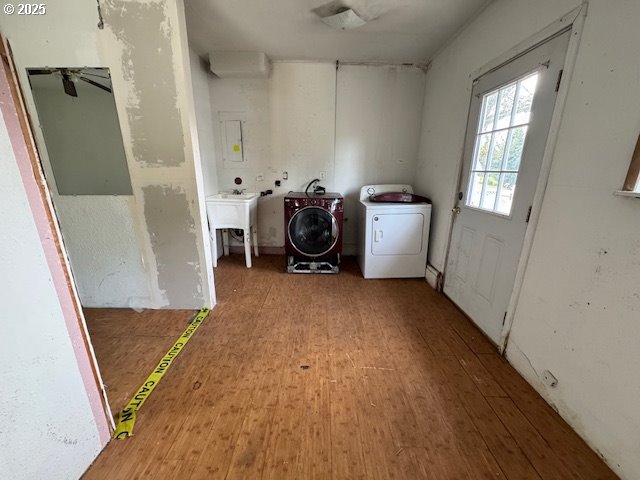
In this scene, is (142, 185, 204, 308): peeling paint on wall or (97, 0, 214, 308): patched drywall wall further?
(142, 185, 204, 308): peeling paint on wall

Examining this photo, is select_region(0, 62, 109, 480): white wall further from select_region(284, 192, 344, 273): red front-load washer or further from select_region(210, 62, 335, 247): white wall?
select_region(210, 62, 335, 247): white wall

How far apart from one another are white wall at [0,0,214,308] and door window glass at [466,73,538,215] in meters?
2.24

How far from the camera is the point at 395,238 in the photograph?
2.81 metres

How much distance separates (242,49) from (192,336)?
2886 mm

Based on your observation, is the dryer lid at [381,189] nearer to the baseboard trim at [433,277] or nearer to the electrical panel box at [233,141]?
the baseboard trim at [433,277]

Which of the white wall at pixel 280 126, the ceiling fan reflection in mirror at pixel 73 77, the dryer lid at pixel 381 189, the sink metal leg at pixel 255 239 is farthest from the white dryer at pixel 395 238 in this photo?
the ceiling fan reflection in mirror at pixel 73 77

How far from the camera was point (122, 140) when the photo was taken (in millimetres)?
1887

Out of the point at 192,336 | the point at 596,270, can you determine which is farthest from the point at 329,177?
the point at 596,270

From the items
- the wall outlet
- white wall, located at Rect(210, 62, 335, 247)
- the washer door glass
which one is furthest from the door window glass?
white wall, located at Rect(210, 62, 335, 247)

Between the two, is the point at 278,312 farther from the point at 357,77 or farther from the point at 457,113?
the point at 357,77

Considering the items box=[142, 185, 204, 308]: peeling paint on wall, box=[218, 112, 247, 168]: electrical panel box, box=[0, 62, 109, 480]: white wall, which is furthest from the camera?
box=[218, 112, 247, 168]: electrical panel box

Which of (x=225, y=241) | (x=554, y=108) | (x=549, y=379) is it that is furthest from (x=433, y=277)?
(x=225, y=241)

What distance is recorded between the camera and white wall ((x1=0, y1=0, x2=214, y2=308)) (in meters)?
1.65

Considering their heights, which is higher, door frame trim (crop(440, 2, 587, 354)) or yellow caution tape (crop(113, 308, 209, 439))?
door frame trim (crop(440, 2, 587, 354))
